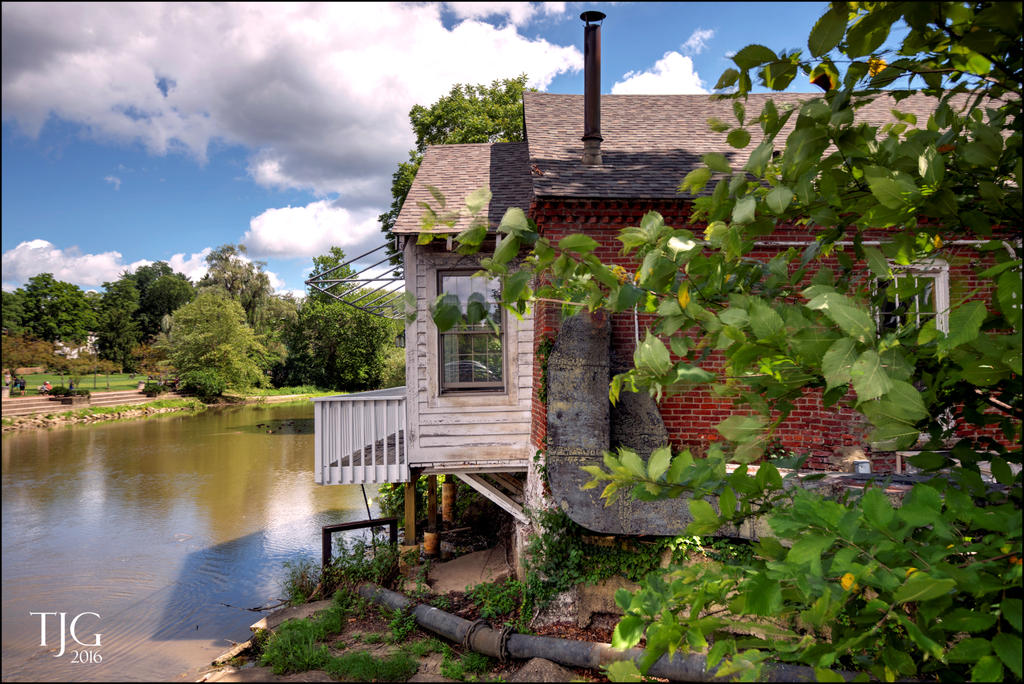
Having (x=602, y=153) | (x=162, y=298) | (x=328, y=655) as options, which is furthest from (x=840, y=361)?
(x=162, y=298)

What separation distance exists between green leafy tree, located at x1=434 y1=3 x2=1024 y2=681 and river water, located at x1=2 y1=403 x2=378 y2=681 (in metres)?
9.35

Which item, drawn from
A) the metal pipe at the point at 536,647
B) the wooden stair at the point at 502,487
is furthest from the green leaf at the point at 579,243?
the wooden stair at the point at 502,487

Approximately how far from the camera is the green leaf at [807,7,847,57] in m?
1.27

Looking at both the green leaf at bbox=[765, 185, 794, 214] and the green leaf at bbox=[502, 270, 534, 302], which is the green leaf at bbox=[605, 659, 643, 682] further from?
the green leaf at bbox=[765, 185, 794, 214]

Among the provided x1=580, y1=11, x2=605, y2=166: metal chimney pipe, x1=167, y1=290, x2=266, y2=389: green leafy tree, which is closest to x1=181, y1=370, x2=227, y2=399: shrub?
x1=167, y1=290, x2=266, y2=389: green leafy tree

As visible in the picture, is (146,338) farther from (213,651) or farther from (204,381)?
(213,651)

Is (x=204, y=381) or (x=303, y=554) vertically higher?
(x=204, y=381)

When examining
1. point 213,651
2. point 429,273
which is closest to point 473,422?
point 429,273

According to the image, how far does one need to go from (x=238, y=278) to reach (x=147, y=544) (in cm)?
5001

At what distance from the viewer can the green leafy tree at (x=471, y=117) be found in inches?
810

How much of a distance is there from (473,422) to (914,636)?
26.3 feet

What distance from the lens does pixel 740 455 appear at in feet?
4.61

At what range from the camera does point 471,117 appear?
68.2 feet

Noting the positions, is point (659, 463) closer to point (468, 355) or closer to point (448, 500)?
point (468, 355)
